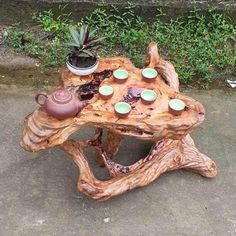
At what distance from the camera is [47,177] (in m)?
4.25

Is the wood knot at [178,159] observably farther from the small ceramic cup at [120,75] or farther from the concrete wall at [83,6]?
the concrete wall at [83,6]

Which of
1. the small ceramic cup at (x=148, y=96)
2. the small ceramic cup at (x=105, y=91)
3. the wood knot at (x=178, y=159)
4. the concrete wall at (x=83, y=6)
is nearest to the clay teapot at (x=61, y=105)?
the small ceramic cup at (x=105, y=91)

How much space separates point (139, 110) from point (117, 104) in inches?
5.9

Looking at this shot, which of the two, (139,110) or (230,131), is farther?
(230,131)

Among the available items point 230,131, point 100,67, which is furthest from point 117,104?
point 230,131

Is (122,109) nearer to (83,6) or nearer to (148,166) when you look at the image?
(148,166)

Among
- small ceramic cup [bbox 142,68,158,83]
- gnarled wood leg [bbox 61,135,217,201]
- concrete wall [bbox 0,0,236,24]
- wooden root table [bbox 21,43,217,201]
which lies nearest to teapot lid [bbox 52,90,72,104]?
wooden root table [bbox 21,43,217,201]

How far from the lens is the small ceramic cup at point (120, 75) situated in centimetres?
400

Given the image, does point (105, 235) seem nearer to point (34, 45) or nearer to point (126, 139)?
point (126, 139)

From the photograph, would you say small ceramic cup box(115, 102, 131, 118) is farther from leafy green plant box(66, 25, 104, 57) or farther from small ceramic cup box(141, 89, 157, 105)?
leafy green plant box(66, 25, 104, 57)

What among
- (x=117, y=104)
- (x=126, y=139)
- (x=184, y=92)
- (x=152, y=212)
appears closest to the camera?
(x=117, y=104)

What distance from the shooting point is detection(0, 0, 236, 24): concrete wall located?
215 inches

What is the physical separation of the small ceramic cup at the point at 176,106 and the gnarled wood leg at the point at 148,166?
411mm

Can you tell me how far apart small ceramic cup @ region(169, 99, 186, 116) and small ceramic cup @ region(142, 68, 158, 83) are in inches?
9.9
